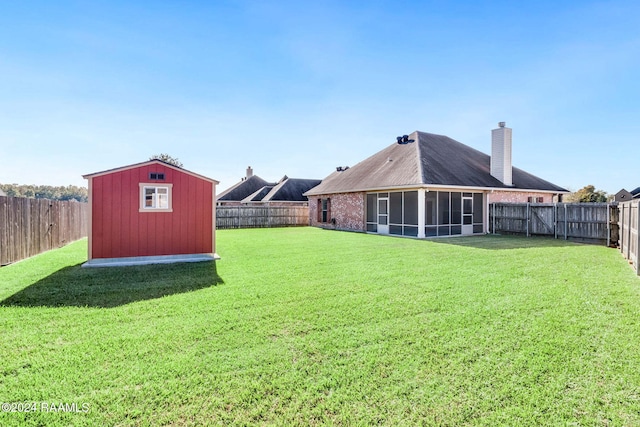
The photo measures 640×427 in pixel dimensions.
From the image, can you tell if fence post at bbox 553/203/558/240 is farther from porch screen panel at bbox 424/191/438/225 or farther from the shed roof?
the shed roof

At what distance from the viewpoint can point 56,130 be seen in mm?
17141

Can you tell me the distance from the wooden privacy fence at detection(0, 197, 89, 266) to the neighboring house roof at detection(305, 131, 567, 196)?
42.8 feet

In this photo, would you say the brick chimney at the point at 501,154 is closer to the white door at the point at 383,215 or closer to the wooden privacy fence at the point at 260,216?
the white door at the point at 383,215

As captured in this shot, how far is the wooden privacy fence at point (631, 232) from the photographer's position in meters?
7.34

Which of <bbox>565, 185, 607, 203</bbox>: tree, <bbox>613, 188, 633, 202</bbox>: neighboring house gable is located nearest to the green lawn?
<bbox>565, 185, 607, 203</bbox>: tree

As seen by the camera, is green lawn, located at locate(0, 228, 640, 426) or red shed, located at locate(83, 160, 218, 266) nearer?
green lawn, located at locate(0, 228, 640, 426)

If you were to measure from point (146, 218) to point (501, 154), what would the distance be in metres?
17.9

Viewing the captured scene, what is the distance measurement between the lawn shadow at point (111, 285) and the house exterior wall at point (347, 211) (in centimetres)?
1188

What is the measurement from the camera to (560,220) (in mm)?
14156

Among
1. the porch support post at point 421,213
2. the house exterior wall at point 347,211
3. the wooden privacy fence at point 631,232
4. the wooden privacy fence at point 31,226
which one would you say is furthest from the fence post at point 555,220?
the wooden privacy fence at point 31,226

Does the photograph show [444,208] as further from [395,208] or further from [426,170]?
[395,208]

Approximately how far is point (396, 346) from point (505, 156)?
17878 millimetres

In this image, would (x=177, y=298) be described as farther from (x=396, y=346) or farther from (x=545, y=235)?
(x=545, y=235)

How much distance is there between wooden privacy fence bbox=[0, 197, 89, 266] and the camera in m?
8.07
